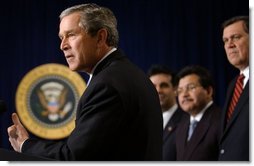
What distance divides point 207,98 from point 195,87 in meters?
0.11

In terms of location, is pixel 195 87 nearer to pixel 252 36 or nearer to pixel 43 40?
pixel 252 36

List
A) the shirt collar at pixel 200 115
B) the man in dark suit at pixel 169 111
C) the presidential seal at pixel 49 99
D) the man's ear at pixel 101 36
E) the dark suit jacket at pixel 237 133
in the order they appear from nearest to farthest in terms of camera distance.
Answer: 1. the man's ear at pixel 101 36
2. the dark suit jacket at pixel 237 133
3. the presidential seal at pixel 49 99
4. the shirt collar at pixel 200 115
5. the man in dark suit at pixel 169 111

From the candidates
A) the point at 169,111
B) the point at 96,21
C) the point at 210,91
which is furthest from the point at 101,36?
the point at 169,111

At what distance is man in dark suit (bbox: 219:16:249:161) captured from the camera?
168cm

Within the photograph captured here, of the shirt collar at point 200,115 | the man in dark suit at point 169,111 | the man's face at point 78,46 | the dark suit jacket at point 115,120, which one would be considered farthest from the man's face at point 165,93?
the dark suit jacket at point 115,120

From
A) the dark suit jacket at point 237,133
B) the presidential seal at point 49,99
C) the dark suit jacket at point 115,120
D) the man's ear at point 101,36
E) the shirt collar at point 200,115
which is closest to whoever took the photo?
the dark suit jacket at point 115,120

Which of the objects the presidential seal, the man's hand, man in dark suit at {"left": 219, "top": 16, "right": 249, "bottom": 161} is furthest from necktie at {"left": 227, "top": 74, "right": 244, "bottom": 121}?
the man's hand

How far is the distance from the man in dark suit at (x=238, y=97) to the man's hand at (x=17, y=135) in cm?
66

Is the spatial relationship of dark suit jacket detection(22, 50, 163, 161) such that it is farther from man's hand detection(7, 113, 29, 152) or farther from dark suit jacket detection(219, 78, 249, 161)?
dark suit jacket detection(219, 78, 249, 161)

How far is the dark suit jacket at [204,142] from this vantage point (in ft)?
6.08

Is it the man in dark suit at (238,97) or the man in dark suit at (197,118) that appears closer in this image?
the man in dark suit at (238,97)

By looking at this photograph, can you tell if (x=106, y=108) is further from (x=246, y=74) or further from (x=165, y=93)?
(x=165, y=93)

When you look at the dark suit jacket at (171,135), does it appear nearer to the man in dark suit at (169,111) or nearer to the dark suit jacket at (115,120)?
the man in dark suit at (169,111)

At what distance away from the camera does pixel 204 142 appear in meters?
1.93
